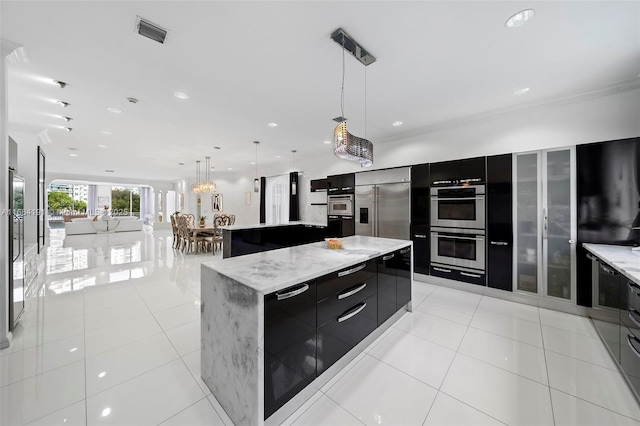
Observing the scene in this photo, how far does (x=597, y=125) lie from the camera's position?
9.72 ft

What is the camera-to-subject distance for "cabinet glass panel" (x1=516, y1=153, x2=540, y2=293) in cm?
330

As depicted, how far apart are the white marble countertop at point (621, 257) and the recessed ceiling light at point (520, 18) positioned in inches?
80.6

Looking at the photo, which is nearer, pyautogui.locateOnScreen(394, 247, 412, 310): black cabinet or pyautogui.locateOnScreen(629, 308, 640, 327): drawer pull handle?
pyautogui.locateOnScreen(629, 308, 640, 327): drawer pull handle

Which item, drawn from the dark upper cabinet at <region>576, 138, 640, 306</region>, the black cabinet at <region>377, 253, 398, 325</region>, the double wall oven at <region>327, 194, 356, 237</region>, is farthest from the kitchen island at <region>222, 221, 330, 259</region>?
the dark upper cabinet at <region>576, 138, 640, 306</region>

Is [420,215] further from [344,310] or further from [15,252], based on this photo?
[15,252]

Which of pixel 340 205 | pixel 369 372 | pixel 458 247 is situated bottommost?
pixel 369 372

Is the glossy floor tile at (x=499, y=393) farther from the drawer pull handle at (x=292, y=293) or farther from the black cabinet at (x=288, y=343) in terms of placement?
the drawer pull handle at (x=292, y=293)

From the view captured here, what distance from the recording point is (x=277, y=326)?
1.41 m

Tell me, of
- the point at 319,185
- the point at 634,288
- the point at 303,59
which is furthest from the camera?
the point at 319,185

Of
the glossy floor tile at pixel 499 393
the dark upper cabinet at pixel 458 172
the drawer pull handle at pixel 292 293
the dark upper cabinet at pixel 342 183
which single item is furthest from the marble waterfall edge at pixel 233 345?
the dark upper cabinet at pixel 342 183

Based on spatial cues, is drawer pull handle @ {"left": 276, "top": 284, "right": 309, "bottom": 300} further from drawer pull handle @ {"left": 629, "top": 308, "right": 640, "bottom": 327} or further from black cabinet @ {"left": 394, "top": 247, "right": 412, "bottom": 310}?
drawer pull handle @ {"left": 629, "top": 308, "right": 640, "bottom": 327}

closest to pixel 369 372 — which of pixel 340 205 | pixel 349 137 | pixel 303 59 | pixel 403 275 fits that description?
pixel 403 275

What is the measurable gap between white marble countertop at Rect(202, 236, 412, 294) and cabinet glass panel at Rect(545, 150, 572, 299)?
8.10ft

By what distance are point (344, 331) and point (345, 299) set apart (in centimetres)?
26
